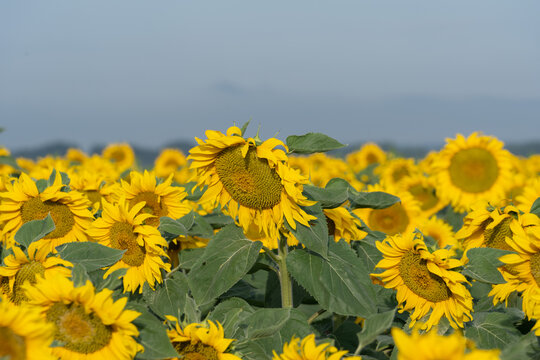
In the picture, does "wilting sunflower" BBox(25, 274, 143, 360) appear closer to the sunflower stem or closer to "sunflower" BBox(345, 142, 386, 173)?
the sunflower stem

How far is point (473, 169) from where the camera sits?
6742mm

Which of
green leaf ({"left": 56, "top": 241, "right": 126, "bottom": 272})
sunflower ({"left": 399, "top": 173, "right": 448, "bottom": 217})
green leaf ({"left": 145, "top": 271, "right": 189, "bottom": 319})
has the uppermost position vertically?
green leaf ({"left": 56, "top": 241, "right": 126, "bottom": 272})

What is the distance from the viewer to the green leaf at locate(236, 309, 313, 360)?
99.6 inches

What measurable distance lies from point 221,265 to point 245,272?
15 centimetres

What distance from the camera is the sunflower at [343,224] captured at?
127 inches

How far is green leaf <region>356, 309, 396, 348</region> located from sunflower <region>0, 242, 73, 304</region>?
4.36 ft

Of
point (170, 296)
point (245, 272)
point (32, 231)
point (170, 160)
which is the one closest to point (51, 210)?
point (32, 231)

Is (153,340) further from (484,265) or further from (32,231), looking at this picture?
(484,265)

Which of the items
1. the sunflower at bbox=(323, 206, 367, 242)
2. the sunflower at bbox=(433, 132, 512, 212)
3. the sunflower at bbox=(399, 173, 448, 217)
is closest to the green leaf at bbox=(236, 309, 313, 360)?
the sunflower at bbox=(323, 206, 367, 242)

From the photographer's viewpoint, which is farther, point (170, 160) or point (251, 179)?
point (170, 160)

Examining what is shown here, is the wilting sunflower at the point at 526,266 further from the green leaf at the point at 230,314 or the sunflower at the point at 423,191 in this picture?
the sunflower at the point at 423,191

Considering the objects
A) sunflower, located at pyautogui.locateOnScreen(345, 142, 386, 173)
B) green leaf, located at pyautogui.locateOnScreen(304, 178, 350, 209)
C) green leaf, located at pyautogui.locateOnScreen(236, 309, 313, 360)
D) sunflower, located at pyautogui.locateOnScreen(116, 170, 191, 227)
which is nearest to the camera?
green leaf, located at pyautogui.locateOnScreen(236, 309, 313, 360)

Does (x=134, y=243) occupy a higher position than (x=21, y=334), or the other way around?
(x=21, y=334)

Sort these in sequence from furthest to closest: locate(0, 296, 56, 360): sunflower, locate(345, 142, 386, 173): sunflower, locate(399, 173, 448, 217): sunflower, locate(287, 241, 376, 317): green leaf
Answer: locate(345, 142, 386, 173): sunflower
locate(399, 173, 448, 217): sunflower
locate(287, 241, 376, 317): green leaf
locate(0, 296, 56, 360): sunflower
